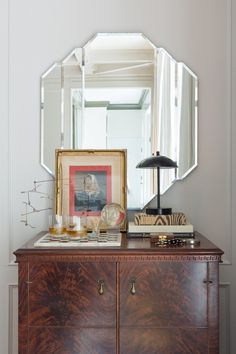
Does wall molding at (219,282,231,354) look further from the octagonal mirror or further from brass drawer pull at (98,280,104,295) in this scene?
brass drawer pull at (98,280,104,295)

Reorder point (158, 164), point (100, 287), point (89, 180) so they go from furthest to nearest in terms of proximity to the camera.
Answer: point (89, 180) → point (158, 164) → point (100, 287)

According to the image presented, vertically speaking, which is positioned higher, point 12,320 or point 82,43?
point 82,43

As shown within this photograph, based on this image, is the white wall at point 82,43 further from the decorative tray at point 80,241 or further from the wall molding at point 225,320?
the decorative tray at point 80,241

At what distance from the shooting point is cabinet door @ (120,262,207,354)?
1701 millimetres

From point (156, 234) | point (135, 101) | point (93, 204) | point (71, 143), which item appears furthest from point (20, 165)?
point (156, 234)

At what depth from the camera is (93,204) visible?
2.21 m

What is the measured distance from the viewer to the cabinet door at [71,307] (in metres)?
1.70

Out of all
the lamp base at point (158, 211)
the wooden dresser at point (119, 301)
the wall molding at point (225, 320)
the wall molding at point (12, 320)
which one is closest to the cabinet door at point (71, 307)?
the wooden dresser at point (119, 301)

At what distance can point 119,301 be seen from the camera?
1704mm

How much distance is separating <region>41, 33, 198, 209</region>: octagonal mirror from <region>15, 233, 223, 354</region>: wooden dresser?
61cm

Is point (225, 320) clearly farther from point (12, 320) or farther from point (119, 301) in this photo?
point (12, 320)

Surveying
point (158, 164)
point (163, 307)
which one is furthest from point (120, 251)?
point (158, 164)

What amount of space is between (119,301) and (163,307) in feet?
0.64

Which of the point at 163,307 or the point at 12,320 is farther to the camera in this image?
the point at 12,320
